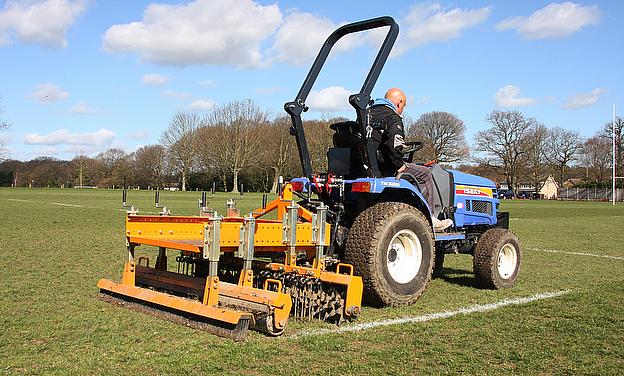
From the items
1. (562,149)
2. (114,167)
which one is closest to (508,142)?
(562,149)

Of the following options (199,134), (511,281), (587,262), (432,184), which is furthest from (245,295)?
(199,134)

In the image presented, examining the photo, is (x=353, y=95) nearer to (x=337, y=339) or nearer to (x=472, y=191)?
(x=337, y=339)

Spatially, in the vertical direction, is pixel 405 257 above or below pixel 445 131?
below

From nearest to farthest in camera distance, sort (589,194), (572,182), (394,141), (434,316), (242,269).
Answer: (242,269) < (434,316) < (394,141) < (589,194) < (572,182)

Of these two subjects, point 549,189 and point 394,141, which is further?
point 549,189

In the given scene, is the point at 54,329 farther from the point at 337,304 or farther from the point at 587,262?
the point at 587,262

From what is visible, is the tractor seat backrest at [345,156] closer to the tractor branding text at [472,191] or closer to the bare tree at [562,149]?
the tractor branding text at [472,191]

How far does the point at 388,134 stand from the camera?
6.95m

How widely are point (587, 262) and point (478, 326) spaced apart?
6811 mm

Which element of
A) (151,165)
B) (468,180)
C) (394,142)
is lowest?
(468,180)

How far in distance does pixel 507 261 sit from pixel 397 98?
114 inches

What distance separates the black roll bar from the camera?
667 cm

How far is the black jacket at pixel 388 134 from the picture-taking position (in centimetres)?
694

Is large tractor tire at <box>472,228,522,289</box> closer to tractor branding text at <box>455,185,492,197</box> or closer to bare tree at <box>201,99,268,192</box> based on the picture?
tractor branding text at <box>455,185,492,197</box>
